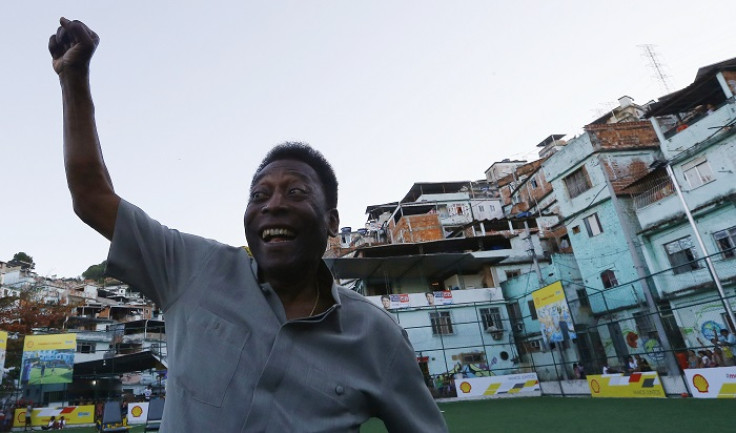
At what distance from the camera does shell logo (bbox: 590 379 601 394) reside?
1425 centimetres

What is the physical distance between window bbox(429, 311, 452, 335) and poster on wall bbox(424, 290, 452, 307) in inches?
25.4

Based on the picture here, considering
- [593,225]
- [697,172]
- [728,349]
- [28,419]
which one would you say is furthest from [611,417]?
[28,419]

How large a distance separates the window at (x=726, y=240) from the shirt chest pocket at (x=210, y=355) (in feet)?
68.6

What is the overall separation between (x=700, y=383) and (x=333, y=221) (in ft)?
44.0

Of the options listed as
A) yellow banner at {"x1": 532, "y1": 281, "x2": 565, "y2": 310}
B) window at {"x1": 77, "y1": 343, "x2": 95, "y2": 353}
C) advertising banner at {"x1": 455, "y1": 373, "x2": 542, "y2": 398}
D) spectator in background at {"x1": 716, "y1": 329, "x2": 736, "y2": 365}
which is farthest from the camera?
window at {"x1": 77, "y1": 343, "x2": 95, "y2": 353}

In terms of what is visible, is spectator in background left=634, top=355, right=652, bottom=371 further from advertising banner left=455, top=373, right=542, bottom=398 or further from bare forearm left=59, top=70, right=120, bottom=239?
bare forearm left=59, top=70, right=120, bottom=239

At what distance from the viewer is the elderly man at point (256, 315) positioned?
37.6 inches

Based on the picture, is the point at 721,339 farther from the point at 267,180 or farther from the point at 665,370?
the point at 267,180

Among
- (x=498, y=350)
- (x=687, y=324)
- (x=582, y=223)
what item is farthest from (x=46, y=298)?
(x=687, y=324)

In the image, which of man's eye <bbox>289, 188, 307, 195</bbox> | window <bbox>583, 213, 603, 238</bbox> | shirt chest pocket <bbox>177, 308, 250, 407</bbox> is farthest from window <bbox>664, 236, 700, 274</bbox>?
shirt chest pocket <bbox>177, 308, 250, 407</bbox>

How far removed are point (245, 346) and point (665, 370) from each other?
2014cm

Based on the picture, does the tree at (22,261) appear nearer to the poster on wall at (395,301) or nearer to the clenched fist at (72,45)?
the poster on wall at (395,301)

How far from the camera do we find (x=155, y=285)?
1.08 metres

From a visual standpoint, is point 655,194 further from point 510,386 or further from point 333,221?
point 333,221
